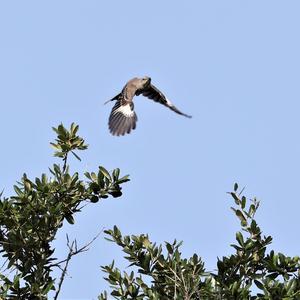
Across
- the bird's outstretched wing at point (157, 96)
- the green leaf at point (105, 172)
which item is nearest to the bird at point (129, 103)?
the bird's outstretched wing at point (157, 96)

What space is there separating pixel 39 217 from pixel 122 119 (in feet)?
15.7

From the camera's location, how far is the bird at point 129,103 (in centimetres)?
1186

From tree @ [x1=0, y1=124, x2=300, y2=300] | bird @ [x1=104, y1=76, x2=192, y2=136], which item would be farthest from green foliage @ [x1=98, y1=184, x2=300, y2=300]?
bird @ [x1=104, y1=76, x2=192, y2=136]

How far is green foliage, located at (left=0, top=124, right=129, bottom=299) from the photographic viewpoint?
7.07 metres

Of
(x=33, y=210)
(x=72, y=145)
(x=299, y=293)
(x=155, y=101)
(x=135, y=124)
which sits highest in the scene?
(x=155, y=101)

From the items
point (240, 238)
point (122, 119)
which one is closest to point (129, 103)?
point (122, 119)

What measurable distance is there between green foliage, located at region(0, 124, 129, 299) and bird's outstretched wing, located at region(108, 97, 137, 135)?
405 centimetres

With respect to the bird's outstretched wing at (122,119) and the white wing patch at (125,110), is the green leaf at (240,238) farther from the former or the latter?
the white wing patch at (125,110)

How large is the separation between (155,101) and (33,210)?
23.8ft

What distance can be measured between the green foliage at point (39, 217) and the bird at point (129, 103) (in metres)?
4.04

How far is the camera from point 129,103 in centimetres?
1277

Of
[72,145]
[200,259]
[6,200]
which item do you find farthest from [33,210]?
[200,259]

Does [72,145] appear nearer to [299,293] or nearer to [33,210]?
[33,210]

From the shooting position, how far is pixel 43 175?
24.5 ft
